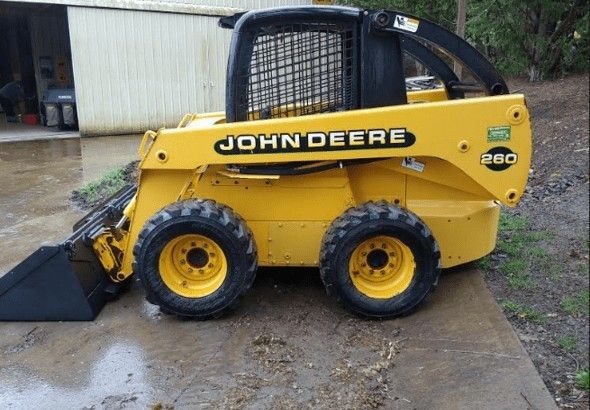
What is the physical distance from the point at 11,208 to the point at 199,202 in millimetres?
4640

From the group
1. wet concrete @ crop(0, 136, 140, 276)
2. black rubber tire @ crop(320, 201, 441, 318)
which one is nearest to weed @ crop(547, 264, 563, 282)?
black rubber tire @ crop(320, 201, 441, 318)

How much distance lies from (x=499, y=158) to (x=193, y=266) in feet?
7.63

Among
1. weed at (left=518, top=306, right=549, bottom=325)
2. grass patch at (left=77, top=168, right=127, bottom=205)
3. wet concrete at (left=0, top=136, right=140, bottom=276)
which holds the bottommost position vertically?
wet concrete at (left=0, top=136, right=140, bottom=276)

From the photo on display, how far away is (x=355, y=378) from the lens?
3.72 m

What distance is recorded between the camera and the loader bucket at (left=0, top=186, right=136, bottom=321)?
4.50 m

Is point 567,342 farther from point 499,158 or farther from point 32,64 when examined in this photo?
point 32,64

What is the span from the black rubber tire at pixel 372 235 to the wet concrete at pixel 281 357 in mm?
139

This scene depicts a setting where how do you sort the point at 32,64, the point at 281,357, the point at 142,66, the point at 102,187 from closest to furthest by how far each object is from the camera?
the point at 281,357, the point at 102,187, the point at 142,66, the point at 32,64

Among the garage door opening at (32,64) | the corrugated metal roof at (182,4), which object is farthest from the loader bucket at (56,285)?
the garage door opening at (32,64)

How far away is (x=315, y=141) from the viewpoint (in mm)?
4324

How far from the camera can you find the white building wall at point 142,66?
537 inches

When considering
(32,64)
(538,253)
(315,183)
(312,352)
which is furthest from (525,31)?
(32,64)

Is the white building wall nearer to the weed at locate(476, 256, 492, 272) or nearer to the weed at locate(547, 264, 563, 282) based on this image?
the weed at locate(476, 256, 492, 272)

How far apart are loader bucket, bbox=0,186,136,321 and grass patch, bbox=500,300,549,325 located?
120 inches
